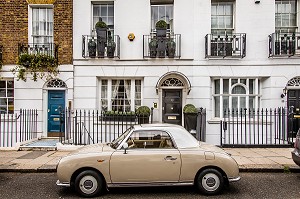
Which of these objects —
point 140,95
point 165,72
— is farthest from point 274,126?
point 140,95

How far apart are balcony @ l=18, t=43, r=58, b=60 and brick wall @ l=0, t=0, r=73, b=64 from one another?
0.66 ft

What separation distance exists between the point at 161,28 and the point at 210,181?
24.0 ft

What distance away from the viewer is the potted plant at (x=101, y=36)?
11211 millimetres

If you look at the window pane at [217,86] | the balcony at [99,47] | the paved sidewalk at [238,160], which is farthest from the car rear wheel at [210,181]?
the balcony at [99,47]

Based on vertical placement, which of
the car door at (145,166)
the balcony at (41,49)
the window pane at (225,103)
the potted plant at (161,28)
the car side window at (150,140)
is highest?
the potted plant at (161,28)

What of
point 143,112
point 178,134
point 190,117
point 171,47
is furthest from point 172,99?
point 178,134

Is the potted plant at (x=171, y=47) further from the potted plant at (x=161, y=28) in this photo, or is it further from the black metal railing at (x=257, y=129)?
the black metal railing at (x=257, y=129)

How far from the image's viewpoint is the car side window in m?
5.82

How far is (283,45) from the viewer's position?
1112 cm

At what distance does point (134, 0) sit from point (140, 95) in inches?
168

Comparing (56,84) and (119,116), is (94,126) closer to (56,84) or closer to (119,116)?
(119,116)

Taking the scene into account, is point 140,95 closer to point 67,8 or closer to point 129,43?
point 129,43

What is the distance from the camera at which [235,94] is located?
11.6 metres

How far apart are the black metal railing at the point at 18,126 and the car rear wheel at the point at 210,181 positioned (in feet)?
28.1
